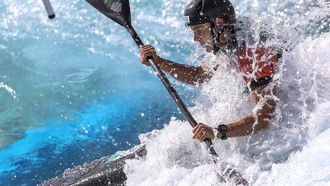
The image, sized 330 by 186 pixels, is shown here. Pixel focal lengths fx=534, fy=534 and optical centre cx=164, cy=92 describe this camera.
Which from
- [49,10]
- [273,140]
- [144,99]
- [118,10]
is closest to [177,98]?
[273,140]

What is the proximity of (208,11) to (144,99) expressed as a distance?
3314mm

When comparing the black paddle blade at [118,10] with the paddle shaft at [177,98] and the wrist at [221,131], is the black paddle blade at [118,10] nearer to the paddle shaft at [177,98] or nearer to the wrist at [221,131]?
the paddle shaft at [177,98]

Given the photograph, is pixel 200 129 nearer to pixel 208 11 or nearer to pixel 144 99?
pixel 208 11

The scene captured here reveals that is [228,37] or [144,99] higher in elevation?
[144,99]

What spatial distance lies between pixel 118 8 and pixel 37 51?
4.24 metres

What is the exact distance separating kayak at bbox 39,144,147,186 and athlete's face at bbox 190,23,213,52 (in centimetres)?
114

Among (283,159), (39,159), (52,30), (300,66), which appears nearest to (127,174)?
(283,159)

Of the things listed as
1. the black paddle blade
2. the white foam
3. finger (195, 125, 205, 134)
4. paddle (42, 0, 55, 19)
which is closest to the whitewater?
→ the white foam

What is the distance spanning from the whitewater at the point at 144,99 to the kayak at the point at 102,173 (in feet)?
0.34

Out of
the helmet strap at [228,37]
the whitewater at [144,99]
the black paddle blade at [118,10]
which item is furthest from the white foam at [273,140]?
the black paddle blade at [118,10]

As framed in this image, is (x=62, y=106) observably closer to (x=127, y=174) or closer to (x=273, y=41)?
(x=127, y=174)

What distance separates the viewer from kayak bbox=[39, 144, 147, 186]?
417cm

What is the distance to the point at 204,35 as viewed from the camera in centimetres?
343

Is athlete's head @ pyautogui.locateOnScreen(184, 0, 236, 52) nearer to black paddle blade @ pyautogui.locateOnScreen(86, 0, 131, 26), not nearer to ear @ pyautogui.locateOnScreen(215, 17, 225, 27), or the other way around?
ear @ pyautogui.locateOnScreen(215, 17, 225, 27)
